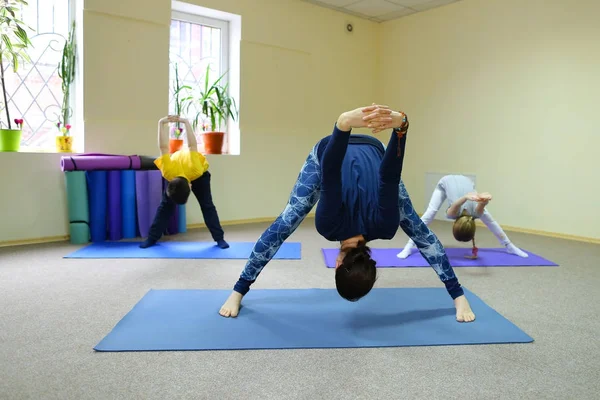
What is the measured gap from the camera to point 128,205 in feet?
14.4

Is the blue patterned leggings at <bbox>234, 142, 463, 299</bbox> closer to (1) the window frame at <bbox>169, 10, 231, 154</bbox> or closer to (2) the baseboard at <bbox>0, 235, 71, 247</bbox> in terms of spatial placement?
(2) the baseboard at <bbox>0, 235, 71, 247</bbox>

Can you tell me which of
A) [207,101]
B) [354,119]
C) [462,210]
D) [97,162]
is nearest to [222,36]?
[207,101]

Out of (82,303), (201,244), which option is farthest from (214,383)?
(201,244)

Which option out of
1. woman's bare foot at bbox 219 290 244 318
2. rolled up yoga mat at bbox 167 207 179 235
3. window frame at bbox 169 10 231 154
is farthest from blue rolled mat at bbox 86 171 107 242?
woman's bare foot at bbox 219 290 244 318

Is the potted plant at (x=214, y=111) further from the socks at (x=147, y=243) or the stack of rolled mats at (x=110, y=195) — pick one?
the socks at (x=147, y=243)

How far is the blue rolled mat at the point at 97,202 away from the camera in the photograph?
421cm

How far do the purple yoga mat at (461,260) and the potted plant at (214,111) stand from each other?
6.59ft

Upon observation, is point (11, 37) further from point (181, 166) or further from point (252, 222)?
point (252, 222)

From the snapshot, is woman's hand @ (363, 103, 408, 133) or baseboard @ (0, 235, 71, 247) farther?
baseboard @ (0, 235, 71, 247)

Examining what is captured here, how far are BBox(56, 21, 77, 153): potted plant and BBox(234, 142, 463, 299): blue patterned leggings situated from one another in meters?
2.84

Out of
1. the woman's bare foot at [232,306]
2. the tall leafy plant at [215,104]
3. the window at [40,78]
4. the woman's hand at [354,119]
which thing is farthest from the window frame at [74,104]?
the woman's hand at [354,119]

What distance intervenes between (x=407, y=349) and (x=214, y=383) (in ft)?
2.82

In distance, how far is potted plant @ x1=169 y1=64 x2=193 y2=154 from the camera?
16.5 feet

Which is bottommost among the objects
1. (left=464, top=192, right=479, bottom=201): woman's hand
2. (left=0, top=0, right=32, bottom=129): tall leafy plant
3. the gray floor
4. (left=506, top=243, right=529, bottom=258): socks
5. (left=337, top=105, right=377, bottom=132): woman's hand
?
the gray floor
